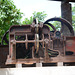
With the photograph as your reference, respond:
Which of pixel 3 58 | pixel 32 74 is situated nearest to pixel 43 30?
pixel 32 74

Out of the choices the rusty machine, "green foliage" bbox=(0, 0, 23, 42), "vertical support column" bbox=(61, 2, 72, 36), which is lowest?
the rusty machine

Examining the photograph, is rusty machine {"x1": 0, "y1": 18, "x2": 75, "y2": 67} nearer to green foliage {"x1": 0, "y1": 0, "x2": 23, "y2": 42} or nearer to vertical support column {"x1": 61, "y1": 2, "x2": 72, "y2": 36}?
green foliage {"x1": 0, "y1": 0, "x2": 23, "y2": 42}

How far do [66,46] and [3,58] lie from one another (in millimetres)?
2339

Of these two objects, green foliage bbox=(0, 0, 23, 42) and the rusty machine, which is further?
green foliage bbox=(0, 0, 23, 42)

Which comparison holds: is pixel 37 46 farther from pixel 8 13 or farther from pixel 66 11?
pixel 66 11

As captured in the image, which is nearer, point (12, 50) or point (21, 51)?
point (12, 50)

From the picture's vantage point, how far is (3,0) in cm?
394

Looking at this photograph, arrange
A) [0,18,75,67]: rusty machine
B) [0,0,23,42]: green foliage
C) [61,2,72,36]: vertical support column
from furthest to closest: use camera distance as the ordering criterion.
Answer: [61,2,72,36]: vertical support column → [0,0,23,42]: green foliage → [0,18,75,67]: rusty machine

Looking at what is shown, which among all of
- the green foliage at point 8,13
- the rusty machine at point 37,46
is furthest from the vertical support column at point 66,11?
the green foliage at point 8,13

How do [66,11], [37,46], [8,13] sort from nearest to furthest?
[37,46], [8,13], [66,11]

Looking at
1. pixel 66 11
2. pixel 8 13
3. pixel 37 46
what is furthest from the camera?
pixel 66 11

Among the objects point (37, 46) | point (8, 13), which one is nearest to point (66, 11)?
point (8, 13)

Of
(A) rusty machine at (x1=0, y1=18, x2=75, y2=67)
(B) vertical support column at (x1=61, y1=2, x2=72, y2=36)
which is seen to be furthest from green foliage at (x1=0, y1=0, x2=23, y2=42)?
(B) vertical support column at (x1=61, y1=2, x2=72, y2=36)

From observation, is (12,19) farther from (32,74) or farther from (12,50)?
(32,74)
